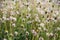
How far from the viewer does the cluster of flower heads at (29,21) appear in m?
3.26

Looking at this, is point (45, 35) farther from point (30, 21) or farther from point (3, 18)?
point (3, 18)

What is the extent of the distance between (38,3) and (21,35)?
0.83 m

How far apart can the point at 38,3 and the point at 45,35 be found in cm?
81

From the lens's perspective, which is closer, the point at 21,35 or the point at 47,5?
the point at 21,35

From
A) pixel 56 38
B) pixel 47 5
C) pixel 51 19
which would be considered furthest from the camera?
pixel 47 5

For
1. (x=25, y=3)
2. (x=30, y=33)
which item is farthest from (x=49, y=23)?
(x=25, y=3)

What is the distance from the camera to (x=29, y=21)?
3.45 meters

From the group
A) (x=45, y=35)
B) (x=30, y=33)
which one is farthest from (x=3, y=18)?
(x=45, y=35)

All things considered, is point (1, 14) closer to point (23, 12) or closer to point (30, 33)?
point (23, 12)

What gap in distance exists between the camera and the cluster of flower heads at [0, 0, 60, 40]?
3.26 m

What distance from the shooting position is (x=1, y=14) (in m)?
3.63

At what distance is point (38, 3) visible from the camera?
388 cm

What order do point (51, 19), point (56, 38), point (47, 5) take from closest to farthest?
point (56, 38) < point (51, 19) < point (47, 5)

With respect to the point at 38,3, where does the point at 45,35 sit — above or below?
below
